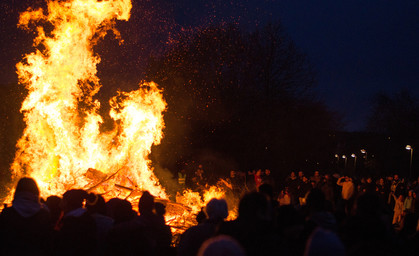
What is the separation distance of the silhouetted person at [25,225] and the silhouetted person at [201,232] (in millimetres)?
1396

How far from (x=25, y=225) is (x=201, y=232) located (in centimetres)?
177

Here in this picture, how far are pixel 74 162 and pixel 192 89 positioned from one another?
38.1ft

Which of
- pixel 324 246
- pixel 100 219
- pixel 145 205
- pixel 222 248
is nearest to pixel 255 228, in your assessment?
pixel 324 246

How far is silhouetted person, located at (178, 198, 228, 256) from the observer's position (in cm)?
405

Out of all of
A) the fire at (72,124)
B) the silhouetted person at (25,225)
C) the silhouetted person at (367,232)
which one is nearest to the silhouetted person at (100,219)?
the silhouetted person at (25,225)

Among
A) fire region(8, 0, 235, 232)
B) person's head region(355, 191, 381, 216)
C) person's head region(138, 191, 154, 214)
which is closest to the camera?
person's head region(355, 191, 381, 216)

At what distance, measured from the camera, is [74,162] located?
1047 centimetres

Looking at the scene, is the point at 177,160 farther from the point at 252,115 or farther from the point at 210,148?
the point at 252,115

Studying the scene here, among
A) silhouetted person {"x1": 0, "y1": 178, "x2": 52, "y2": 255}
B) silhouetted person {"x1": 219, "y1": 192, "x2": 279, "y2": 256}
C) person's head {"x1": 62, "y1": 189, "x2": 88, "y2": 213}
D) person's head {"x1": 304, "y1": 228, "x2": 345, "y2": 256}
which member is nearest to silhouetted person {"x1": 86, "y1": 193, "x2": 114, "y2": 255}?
person's head {"x1": 62, "y1": 189, "x2": 88, "y2": 213}

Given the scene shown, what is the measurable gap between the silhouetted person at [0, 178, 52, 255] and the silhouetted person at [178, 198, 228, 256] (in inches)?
54.9

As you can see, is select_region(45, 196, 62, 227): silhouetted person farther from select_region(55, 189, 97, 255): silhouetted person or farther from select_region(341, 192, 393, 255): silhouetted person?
select_region(341, 192, 393, 255): silhouetted person

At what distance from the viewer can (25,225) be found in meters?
3.93

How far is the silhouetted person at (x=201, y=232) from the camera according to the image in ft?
13.3

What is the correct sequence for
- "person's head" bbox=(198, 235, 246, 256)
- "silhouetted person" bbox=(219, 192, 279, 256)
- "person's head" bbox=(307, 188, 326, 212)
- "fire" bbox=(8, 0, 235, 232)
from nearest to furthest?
"person's head" bbox=(198, 235, 246, 256), "silhouetted person" bbox=(219, 192, 279, 256), "person's head" bbox=(307, 188, 326, 212), "fire" bbox=(8, 0, 235, 232)
